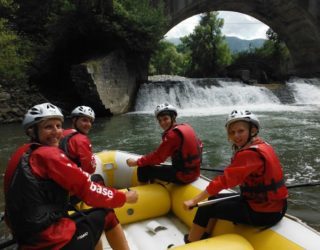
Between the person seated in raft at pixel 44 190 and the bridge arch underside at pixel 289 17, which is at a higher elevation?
the bridge arch underside at pixel 289 17

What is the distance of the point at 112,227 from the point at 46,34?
17.6 metres

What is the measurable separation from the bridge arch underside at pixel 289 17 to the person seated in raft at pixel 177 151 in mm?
20128

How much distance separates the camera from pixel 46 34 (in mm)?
18516

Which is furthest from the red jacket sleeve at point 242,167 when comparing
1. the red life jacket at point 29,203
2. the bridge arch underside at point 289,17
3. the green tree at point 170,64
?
the green tree at point 170,64

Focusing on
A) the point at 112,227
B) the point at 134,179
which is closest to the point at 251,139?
the point at 112,227

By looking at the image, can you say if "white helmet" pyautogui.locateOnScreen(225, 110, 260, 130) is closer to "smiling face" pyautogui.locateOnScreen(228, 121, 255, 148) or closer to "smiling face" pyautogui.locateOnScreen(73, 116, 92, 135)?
"smiling face" pyautogui.locateOnScreen(228, 121, 255, 148)

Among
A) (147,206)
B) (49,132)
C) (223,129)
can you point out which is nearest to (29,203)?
(49,132)

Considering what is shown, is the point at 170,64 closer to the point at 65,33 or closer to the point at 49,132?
the point at 65,33

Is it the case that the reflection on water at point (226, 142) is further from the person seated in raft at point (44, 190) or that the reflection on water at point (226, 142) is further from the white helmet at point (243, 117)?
the person seated in raft at point (44, 190)

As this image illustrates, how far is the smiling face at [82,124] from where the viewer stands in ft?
13.8

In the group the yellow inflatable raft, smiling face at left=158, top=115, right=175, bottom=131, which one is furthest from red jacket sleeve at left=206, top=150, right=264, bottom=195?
smiling face at left=158, top=115, right=175, bottom=131

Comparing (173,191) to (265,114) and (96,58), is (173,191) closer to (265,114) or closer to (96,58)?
(265,114)

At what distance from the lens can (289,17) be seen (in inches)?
1026

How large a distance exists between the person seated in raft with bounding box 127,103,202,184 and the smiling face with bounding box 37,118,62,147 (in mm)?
1772
